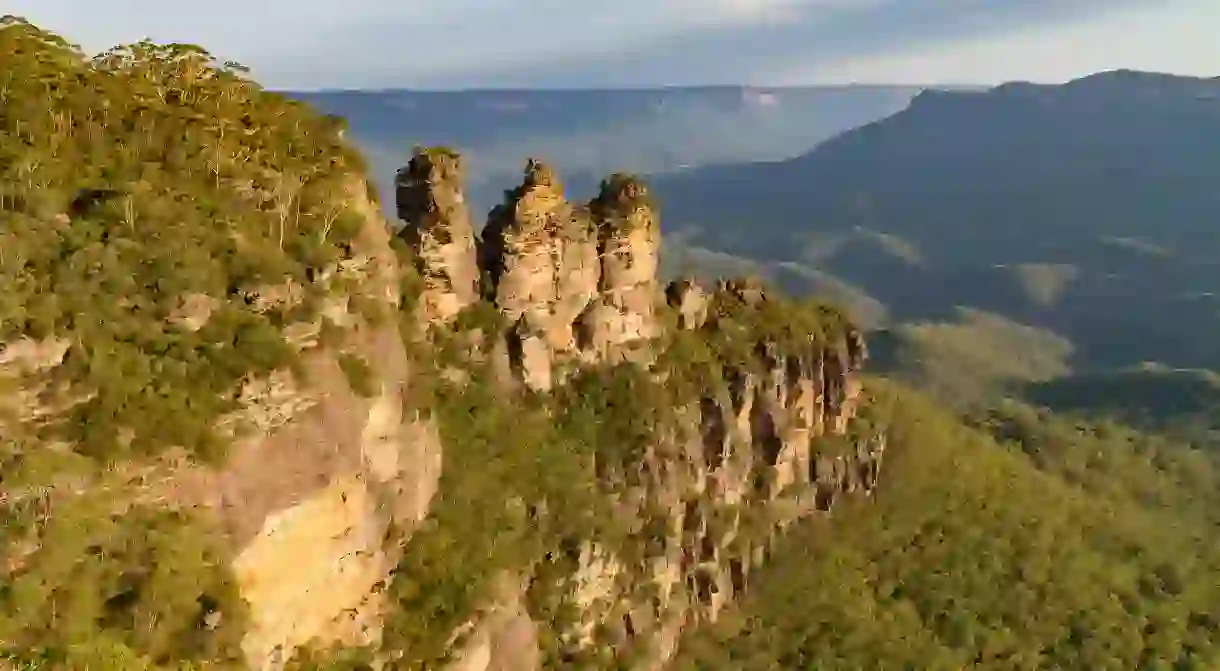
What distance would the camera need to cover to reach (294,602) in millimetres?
35812

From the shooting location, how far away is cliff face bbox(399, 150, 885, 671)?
61.7 m

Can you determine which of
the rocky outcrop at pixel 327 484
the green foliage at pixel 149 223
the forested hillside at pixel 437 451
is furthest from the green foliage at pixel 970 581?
the green foliage at pixel 149 223

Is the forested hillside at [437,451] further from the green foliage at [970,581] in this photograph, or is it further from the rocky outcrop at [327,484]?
the green foliage at [970,581]

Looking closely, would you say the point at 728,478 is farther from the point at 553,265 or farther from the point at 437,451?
the point at 437,451

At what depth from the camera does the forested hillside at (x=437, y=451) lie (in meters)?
30.5

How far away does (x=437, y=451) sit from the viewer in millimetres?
51625

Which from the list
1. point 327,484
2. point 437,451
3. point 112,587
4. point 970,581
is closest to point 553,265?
point 437,451

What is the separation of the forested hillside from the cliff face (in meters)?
0.29

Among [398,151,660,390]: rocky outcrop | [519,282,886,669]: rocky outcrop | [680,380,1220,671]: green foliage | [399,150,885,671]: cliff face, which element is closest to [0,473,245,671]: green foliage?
[399,150,885,671]: cliff face

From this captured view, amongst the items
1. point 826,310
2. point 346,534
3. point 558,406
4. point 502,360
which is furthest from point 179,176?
point 826,310

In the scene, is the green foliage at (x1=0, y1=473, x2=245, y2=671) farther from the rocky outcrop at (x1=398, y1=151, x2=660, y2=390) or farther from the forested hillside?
the rocky outcrop at (x1=398, y1=151, x2=660, y2=390)

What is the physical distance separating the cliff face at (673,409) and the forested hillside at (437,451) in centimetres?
29

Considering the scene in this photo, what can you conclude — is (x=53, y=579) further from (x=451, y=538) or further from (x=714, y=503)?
(x=714, y=503)

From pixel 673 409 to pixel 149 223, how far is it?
44750 millimetres
